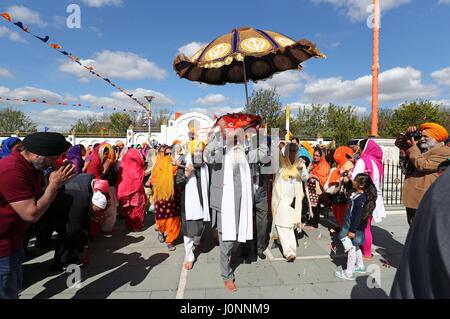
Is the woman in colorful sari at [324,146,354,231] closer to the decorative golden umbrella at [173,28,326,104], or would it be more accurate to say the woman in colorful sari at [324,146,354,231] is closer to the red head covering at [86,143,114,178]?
the decorative golden umbrella at [173,28,326,104]

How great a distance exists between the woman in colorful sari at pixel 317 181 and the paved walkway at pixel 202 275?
982 millimetres

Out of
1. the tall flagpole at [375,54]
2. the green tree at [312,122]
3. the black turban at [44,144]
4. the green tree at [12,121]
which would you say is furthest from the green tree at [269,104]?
the green tree at [12,121]

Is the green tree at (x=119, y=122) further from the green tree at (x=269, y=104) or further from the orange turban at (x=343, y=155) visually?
the orange turban at (x=343, y=155)

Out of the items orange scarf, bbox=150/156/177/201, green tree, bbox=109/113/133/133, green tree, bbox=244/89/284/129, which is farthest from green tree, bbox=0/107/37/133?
orange scarf, bbox=150/156/177/201

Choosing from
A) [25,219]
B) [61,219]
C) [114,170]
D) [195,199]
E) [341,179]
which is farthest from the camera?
[114,170]

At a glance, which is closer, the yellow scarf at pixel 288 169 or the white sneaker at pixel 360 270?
the white sneaker at pixel 360 270

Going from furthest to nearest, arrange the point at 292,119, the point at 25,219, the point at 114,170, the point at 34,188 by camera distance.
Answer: the point at 292,119 < the point at 114,170 < the point at 34,188 < the point at 25,219

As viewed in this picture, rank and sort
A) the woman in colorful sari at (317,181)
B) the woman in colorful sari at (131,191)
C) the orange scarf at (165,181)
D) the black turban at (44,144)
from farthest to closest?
1. the woman in colorful sari at (317,181)
2. the woman in colorful sari at (131,191)
3. the orange scarf at (165,181)
4. the black turban at (44,144)

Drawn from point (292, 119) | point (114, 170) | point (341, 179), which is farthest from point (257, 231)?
point (292, 119)

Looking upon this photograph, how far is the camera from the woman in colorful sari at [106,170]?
450cm

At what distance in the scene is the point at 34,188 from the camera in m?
2.04

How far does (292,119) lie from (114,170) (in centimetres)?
2953

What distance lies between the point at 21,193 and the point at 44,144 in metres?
0.42
